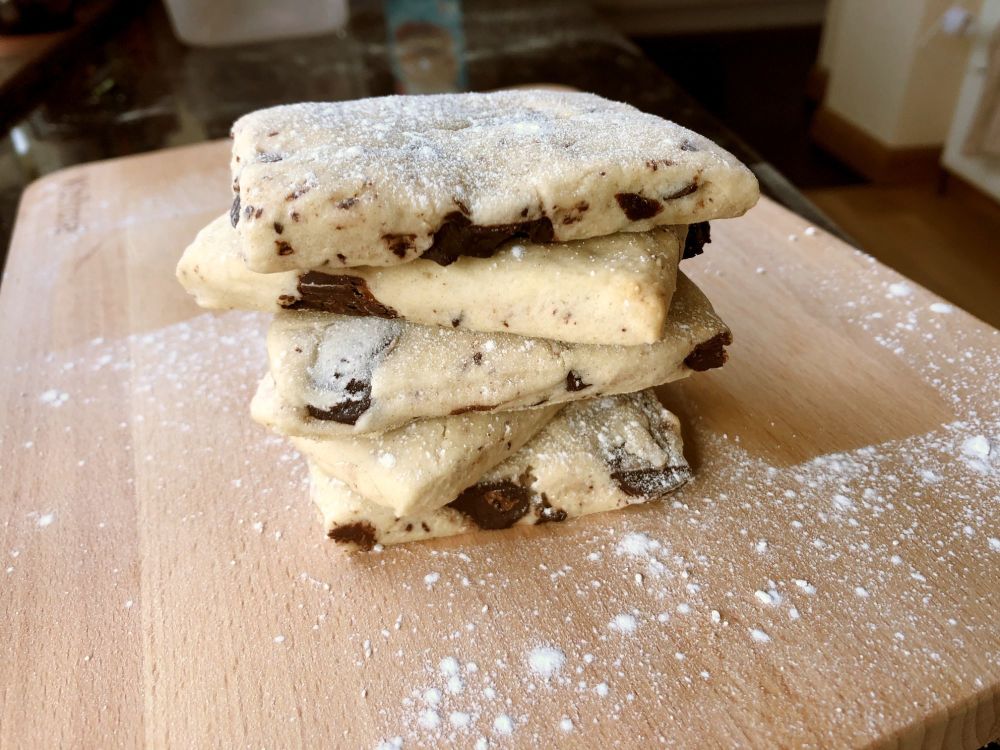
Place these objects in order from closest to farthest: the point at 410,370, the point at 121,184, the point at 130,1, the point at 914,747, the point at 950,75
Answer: the point at 914,747, the point at 410,370, the point at 121,184, the point at 950,75, the point at 130,1

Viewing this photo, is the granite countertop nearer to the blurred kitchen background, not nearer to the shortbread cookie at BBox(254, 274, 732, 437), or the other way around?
the blurred kitchen background

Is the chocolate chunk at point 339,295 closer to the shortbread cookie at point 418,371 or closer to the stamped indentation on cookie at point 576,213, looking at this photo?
the shortbread cookie at point 418,371

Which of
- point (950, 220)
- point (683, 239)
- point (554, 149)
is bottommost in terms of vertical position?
point (950, 220)

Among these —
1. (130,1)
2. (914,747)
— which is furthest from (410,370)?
(130,1)

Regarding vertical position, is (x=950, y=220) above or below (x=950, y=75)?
below

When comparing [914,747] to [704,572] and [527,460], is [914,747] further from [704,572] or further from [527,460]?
[527,460]

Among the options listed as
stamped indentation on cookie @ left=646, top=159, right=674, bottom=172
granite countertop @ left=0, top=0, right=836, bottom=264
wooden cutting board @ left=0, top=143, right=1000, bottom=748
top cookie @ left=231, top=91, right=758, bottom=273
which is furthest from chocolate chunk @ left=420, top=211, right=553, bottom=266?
granite countertop @ left=0, top=0, right=836, bottom=264

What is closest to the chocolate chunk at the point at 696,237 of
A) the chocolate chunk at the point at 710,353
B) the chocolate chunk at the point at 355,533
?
the chocolate chunk at the point at 710,353
